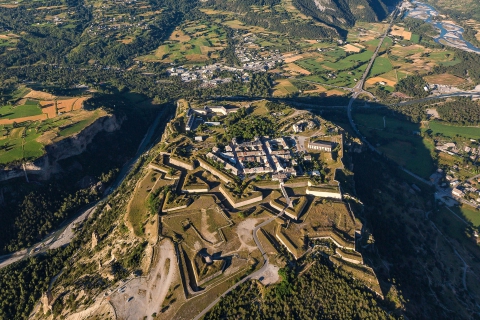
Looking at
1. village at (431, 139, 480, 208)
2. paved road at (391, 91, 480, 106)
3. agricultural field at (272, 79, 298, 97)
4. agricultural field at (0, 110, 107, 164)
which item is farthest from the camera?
agricultural field at (272, 79, 298, 97)

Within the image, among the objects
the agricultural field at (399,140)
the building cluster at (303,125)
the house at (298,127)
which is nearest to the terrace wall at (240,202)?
the house at (298,127)

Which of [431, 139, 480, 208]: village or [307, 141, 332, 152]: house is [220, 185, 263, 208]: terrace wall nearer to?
[307, 141, 332, 152]: house

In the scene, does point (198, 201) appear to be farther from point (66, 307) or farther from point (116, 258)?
point (66, 307)

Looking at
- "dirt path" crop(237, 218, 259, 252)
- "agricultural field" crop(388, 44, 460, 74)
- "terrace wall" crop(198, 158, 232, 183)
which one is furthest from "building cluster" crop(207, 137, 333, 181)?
"agricultural field" crop(388, 44, 460, 74)

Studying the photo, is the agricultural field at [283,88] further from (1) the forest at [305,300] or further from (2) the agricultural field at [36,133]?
(1) the forest at [305,300]

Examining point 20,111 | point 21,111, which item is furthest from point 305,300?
point 20,111
